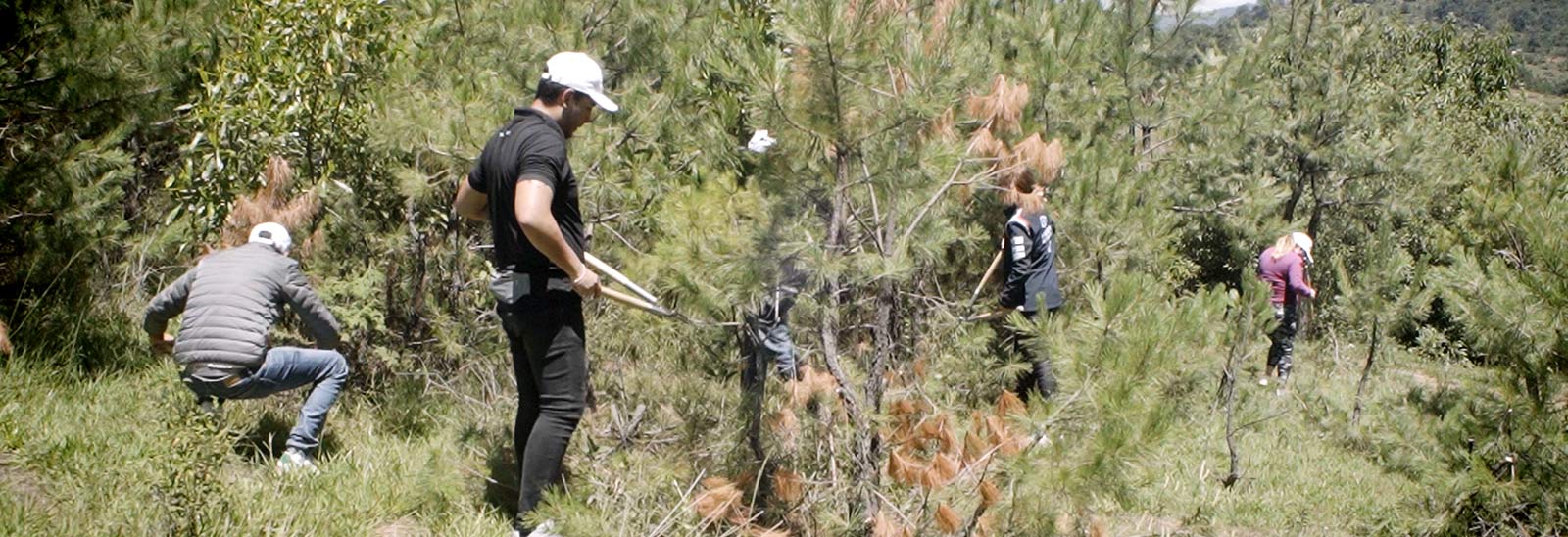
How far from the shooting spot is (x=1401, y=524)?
421cm

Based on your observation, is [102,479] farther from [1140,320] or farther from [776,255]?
[1140,320]

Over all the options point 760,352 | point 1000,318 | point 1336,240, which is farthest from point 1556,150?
point 760,352

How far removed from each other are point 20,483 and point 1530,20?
419 feet

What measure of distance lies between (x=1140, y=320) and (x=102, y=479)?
3.09m

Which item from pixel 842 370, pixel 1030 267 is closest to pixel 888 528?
pixel 842 370

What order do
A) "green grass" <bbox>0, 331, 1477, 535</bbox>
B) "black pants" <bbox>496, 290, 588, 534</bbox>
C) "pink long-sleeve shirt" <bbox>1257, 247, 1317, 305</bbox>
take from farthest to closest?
"pink long-sleeve shirt" <bbox>1257, 247, 1317, 305</bbox> → "black pants" <bbox>496, 290, 588, 534</bbox> → "green grass" <bbox>0, 331, 1477, 535</bbox>

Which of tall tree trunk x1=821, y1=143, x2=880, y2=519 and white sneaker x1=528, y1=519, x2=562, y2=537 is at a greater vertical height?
tall tree trunk x1=821, y1=143, x2=880, y2=519

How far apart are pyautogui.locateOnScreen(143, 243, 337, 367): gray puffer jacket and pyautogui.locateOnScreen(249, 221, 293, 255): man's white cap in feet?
0.09

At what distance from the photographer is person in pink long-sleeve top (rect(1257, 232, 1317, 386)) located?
8.25m

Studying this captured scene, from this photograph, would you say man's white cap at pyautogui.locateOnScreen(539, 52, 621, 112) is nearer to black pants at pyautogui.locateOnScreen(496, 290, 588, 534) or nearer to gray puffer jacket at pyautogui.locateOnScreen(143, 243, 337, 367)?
black pants at pyautogui.locateOnScreen(496, 290, 588, 534)

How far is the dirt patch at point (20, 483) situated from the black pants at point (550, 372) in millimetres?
1390

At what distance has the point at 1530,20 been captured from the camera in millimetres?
106250

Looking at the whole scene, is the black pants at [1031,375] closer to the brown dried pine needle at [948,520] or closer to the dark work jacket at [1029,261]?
the dark work jacket at [1029,261]

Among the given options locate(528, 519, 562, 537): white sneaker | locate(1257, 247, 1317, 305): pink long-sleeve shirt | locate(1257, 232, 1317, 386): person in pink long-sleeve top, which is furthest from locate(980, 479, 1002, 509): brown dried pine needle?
locate(1257, 247, 1317, 305): pink long-sleeve shirt
